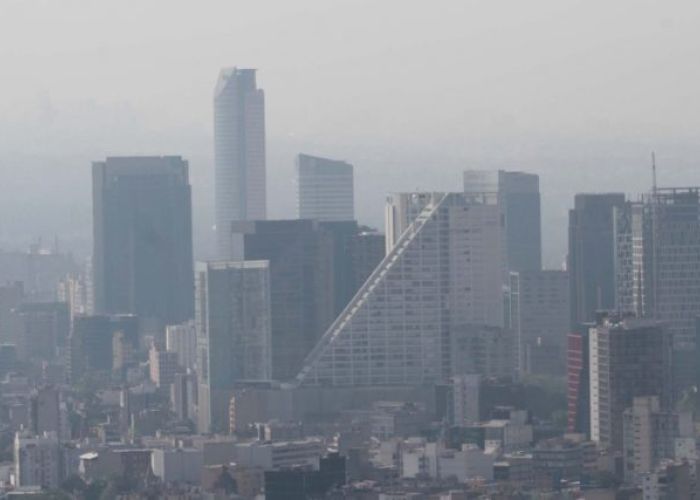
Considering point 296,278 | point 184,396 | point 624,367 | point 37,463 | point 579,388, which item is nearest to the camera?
point 37,463

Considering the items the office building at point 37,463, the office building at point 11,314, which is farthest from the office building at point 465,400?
the office building at point 11,314

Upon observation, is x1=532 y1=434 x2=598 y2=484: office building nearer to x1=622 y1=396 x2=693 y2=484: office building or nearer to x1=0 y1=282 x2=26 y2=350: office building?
x1=622 y1=396 x2=693 y2=484: office building

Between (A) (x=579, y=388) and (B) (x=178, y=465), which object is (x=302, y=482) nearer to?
(B) (x=178, y=465)

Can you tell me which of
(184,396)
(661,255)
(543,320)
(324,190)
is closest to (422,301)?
(543,320)

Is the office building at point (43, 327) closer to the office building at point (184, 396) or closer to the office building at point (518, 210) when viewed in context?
the office building at point (184, 396)

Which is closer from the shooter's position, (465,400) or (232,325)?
(465,400)

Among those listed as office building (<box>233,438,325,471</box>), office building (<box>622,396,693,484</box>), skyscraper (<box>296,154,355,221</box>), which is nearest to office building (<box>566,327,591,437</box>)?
office building (<box>622,396,693,484</box>)
